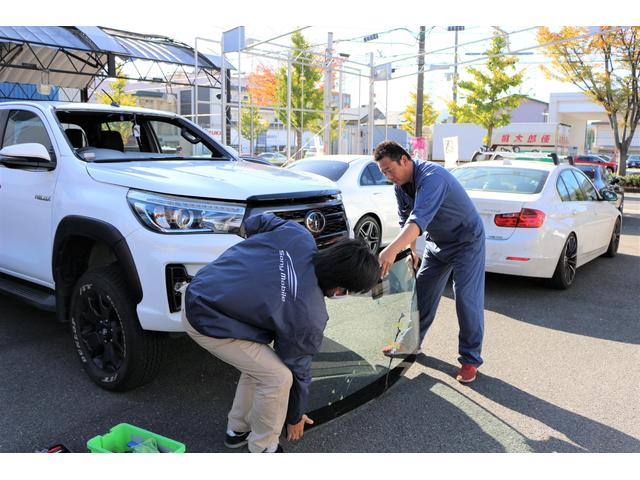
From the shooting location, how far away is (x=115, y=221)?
11.0 feet

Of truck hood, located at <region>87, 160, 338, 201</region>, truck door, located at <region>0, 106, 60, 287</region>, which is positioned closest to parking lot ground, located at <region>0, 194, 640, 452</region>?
truck door, located at <region>0, 106, 60, 287</region>

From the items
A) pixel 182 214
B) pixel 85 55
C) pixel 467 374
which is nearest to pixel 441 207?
pixel 467 374

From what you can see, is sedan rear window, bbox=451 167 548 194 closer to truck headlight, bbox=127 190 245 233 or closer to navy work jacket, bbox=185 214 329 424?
truck headlight, bbox=127 190 245 233

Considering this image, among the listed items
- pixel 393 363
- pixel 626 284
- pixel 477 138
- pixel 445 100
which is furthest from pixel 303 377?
pixel 445 100

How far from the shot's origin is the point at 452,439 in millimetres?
3219

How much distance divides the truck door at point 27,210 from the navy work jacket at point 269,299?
1.86 m

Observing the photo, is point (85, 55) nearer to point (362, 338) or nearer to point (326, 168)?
point (326, 168)

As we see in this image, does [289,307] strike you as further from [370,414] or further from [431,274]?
[431,274]

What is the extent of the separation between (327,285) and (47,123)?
9.43ft

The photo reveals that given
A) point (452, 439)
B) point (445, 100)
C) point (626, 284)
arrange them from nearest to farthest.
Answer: point (452, 439)
point (626, 284)
point (445, 100)

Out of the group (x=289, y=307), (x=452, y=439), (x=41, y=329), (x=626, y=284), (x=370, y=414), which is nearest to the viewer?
(x=289, y=307)

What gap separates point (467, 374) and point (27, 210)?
337 cm

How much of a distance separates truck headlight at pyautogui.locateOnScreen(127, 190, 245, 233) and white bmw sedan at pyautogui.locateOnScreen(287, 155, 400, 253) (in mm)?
4378

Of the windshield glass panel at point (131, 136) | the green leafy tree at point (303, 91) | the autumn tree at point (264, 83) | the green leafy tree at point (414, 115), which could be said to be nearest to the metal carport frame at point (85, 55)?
the green leafy tree at point (303, 91)
